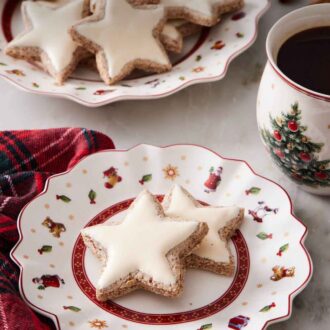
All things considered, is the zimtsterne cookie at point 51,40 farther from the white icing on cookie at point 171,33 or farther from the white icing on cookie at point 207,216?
the white icing on cookie at point 207,216

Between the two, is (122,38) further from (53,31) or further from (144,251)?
(144,251)

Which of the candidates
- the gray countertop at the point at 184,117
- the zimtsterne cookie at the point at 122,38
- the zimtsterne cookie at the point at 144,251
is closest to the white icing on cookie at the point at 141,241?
the zimtsterne cookie at the point at 144,251

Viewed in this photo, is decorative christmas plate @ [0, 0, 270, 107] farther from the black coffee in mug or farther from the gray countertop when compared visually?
the black coffee in mug

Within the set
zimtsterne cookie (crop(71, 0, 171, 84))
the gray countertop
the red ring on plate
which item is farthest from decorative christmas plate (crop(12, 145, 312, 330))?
zimtsterne cookie (crop(71, 0, 171, 84))

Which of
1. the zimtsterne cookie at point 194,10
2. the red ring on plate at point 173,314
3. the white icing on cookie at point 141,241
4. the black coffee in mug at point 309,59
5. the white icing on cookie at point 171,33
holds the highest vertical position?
the black coffee in mug at point 309,59

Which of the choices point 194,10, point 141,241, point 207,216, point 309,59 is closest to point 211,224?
point 207,216

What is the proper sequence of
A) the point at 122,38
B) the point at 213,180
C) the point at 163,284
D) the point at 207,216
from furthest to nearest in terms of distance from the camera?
1. the point at 122,38
2. the point at 213,180
3. the point at 207,216
4. the point at 163,284
